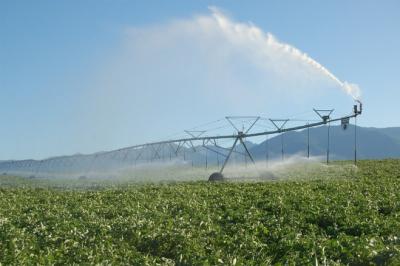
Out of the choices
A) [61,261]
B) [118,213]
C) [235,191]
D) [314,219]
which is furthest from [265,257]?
[235,191]

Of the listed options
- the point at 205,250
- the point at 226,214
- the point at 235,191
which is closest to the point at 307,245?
the point at 205,250

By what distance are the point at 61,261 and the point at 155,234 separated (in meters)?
5.33

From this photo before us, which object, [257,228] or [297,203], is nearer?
[257,228]

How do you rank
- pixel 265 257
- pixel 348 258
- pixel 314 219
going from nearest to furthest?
pixel 348 258 < pixel 265 257 < pixel 314 219

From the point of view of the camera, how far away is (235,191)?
42.4 metres

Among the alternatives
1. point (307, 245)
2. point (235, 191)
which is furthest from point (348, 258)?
point (235, 191)

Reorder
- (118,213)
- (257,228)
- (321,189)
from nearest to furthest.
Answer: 1. (257,228)
2. (118,213)
3. (321,189)

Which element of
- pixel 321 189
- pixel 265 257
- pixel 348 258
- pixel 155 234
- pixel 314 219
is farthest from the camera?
pixel 321 189

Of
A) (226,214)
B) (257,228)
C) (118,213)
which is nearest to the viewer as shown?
(257,228)

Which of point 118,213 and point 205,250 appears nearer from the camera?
point 205,250

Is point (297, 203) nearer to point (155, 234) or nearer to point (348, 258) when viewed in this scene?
point (155, 234)

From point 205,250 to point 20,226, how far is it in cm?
1164

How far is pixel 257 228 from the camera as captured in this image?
22797mm

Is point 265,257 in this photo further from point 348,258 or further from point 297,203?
point 297,203
